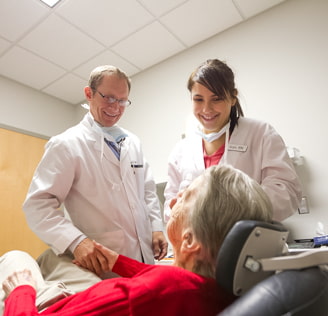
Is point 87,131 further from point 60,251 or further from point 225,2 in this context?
point 225,2

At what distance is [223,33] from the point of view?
272 cm

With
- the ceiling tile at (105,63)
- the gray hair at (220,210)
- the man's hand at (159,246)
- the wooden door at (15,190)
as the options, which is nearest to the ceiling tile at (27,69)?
the ceiling tile at (105,63)

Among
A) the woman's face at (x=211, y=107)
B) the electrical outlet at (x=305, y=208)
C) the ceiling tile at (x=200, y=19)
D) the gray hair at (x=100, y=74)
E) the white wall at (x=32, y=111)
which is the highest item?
the ceiling tile at (x=200, y=19)

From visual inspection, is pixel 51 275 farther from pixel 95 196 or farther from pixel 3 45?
pixel 3 45

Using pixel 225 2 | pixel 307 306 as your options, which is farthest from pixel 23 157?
pixel 307 306

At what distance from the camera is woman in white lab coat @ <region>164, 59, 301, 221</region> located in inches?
45.6

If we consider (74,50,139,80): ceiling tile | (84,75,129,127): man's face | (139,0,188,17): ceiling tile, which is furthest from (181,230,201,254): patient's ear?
(74,50,139,80): ceiling tile

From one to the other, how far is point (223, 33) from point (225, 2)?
0.35 m

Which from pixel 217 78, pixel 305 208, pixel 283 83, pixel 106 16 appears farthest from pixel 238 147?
Result: pixel 106 16

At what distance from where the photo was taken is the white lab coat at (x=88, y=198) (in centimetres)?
120

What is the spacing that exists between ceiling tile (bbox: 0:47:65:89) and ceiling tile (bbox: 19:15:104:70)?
0.38 ft

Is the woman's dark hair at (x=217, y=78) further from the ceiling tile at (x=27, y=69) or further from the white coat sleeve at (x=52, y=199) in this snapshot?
the ceiling tile at (x=27, y=69)

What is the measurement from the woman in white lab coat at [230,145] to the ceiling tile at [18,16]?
1.73 m

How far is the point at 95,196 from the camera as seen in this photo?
1321mm
